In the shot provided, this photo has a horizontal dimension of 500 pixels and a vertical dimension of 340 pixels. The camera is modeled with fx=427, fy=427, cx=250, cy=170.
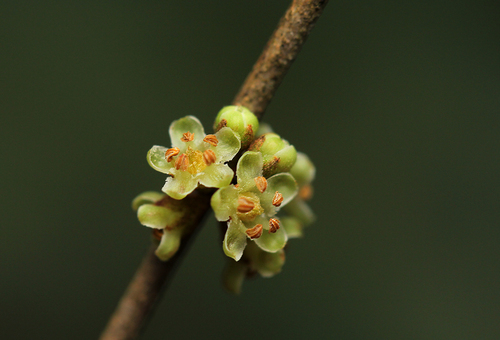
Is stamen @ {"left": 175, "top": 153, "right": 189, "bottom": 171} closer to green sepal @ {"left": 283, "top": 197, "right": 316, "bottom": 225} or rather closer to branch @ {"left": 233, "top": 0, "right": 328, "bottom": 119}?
branch @ {"left": 233, "top": 0, "right": 328, "bottom": 119}

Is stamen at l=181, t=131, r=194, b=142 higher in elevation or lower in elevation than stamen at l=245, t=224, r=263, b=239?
higher

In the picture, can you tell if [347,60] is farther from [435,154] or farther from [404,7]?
[435,154]

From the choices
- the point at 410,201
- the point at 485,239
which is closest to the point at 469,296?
the point at 485,239

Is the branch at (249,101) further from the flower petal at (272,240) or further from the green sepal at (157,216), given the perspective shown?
the flower petal at (272,240)

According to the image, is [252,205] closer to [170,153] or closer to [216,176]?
[216,176]

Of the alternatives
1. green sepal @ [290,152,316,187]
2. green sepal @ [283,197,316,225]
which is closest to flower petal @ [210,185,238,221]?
green sepal @ [290,152,316,187]

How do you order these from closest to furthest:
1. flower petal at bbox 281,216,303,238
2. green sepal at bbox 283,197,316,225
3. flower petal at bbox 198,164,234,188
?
flower petal at bbox 198,164,234,188
flower petal at bbox 281,216,303,238
green sepal at bbox 283,197,316,225
